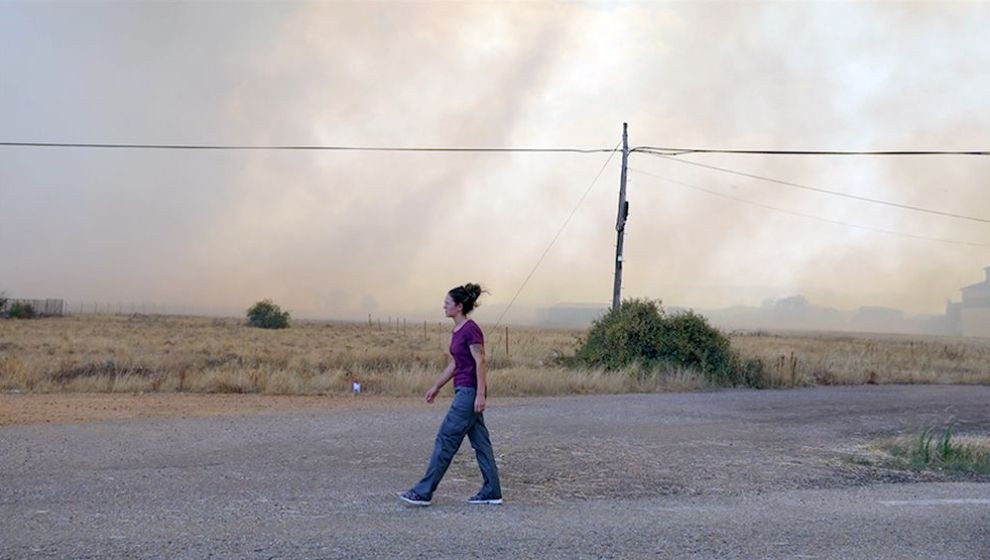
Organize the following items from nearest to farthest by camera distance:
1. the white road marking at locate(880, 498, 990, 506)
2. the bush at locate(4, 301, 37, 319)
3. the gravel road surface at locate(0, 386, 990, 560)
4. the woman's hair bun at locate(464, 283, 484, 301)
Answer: the gravel road surface at locate(0, 386, 990, 560), the woman's hair bun at locate(464, 283, 484, 301), the white road marking at locate(880, 498, 990, 506), the bush at locate(4, 301, 37, 319)

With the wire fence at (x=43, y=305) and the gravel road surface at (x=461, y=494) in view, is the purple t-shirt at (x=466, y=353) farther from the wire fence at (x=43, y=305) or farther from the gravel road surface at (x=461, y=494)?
the wire fence at (x=43, y=305)

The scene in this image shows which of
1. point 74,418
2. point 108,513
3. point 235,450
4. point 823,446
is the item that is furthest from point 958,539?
point 74,418

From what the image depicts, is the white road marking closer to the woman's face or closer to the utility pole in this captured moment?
the woman's face

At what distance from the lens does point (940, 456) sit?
1204 centimetres

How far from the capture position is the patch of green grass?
1156 cm

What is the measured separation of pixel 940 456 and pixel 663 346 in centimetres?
1314

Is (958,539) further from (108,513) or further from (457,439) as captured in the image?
(108,513)

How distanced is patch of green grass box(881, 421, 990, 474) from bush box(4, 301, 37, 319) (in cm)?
7039

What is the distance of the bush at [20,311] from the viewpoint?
2724 inches

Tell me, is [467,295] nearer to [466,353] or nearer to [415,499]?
[466,353]

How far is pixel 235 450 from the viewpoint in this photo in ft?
36.9

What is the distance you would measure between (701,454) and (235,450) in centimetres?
622

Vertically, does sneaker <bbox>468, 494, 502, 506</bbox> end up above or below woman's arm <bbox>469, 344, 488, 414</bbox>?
below

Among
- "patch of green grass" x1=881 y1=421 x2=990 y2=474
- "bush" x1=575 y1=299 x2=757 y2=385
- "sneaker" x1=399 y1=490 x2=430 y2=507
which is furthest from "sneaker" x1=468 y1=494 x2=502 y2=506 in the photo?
"bush" x1=575 y1=299 x2=757 y2=385
